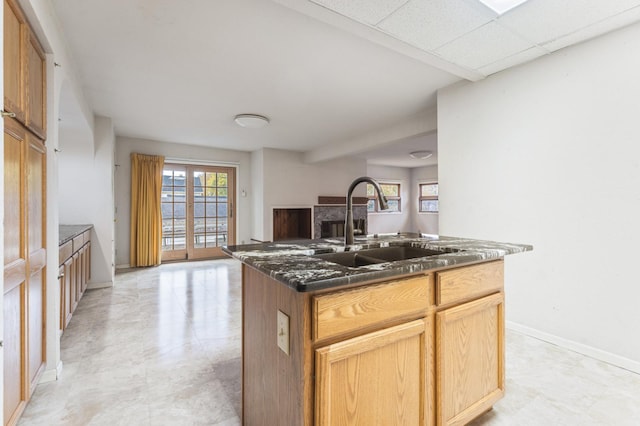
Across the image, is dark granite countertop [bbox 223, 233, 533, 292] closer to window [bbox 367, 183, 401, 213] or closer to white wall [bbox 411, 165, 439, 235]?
window [bbox 367, 183, 401, 213]

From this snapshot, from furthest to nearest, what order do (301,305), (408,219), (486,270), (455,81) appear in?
(408,219) < (455,81) < (486,270) < (301,305)

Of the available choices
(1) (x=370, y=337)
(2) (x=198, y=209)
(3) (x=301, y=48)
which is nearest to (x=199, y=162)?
(2) (x=198, y=209)

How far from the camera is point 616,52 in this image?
214 cm

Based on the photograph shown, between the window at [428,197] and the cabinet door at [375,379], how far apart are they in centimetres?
831

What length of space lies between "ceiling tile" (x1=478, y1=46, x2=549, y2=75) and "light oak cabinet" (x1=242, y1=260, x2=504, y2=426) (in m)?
1.95

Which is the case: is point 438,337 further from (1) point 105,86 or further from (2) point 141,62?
(1) point 105,86

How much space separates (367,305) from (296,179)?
5886 millimetres

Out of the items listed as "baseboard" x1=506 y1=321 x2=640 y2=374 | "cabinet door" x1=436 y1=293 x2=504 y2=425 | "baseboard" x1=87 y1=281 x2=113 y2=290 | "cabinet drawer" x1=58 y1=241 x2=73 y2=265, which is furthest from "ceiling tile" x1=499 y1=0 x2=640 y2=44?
"baseboard" x1=87 y1=281 x2=113 y2=290

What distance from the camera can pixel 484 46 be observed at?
2.36 metres

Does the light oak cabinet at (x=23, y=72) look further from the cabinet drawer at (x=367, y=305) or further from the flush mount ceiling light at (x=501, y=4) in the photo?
the flush mount ceiling light at (x=501, y=4)

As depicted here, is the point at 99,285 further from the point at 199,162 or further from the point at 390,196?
the point at 390,196

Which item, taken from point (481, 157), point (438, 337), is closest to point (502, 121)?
point (481, 157)

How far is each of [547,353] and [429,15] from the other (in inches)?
104

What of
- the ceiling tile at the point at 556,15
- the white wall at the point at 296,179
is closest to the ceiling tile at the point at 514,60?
the ceiling tile at the point at 556,15
